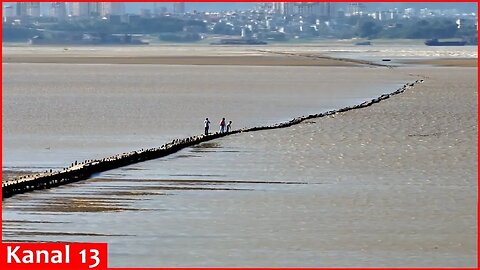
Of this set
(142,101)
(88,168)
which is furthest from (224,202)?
(142,101)

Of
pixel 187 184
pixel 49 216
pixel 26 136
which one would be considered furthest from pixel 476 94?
pixel 49 216

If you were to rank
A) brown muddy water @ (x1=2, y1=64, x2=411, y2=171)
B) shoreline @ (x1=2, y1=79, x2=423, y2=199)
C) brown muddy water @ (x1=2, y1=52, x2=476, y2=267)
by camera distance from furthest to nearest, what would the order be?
brown muddy water @ (x1=2, y1=64, x2=411, y2=171), shoreline @ (x1=2, y1=79, x2=423, y2=199), brown muddy water @ (x1=2, y1=52, x2=476, y2=267)

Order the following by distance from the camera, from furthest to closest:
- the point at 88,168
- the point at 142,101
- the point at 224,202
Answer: the point at 142,101 → the point at 88,168 → the point at 224,202

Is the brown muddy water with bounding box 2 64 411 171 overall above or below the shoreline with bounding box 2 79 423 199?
below

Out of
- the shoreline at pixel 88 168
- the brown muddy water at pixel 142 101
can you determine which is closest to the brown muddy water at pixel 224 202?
the brown muddy water at pixel 142 101

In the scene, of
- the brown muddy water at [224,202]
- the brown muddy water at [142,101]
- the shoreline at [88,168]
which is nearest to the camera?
the brown muddy water at [224,202]

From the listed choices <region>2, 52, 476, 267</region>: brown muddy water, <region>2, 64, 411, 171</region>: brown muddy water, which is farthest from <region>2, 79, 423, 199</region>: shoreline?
<region>2, 64, 411, 171</region>: brown muddy water

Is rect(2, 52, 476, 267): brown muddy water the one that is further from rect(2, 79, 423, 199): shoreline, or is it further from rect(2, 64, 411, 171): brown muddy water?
rect(2, 79, 423, 199): shoreline

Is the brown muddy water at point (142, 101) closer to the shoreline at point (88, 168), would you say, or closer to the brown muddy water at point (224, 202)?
the brown muddy water at point (224, 202)

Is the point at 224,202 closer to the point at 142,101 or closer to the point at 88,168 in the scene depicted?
the point at 88,168

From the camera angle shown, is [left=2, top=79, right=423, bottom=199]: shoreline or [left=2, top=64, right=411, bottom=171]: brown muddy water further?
[left=2, top=64, right=411, bottom=171]: brown muddy water

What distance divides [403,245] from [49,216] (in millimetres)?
5736

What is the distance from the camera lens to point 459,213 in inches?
976

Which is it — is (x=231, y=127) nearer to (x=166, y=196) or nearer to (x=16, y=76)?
(x=166, y=196)
